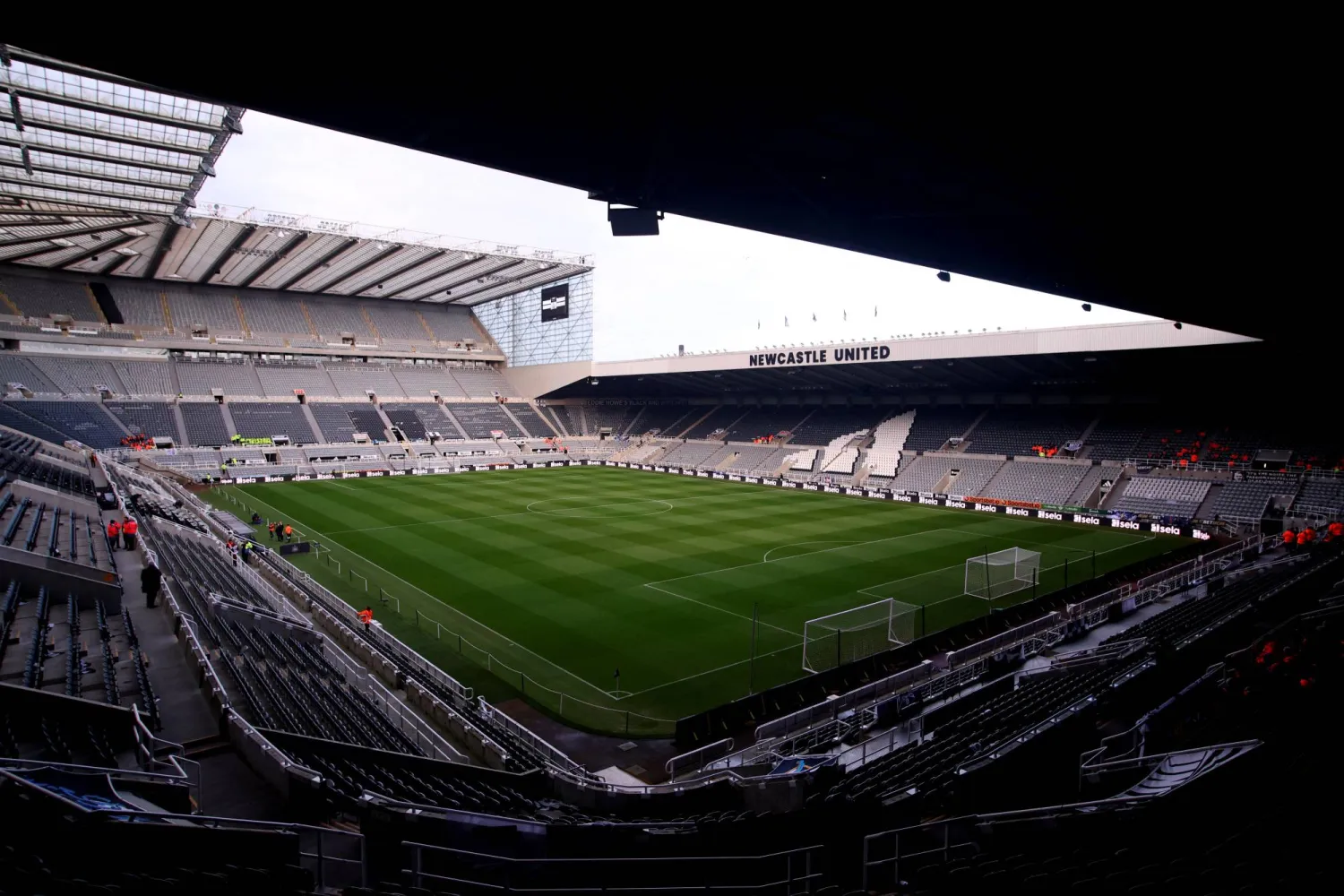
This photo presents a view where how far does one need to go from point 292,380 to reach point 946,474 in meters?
55.5

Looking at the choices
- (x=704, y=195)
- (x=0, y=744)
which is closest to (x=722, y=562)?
(x=704, y=195)

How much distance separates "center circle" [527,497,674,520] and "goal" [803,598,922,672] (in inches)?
725

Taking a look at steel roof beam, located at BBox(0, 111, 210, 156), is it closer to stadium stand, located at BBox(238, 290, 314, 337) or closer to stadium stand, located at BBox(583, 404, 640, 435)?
stadium stand, located at BBox(238, 290, 314, 337)

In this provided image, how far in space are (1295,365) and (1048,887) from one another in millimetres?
38300

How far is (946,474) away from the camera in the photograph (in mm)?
44594

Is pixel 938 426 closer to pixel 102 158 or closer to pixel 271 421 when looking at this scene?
pixel 102 158

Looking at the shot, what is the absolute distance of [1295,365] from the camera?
32.6 meters

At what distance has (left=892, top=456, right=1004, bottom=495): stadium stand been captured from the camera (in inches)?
1686

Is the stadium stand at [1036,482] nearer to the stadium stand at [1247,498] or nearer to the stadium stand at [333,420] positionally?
the stadium stand at [1247,498]

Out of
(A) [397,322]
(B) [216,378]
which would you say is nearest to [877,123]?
(B) [216,378]

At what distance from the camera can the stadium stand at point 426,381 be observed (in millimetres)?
70500

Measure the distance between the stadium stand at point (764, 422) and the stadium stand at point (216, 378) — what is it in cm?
3926

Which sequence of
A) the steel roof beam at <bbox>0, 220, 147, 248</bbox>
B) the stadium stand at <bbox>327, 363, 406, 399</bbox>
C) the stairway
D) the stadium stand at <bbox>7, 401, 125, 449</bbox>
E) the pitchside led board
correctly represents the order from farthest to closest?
the pitchside led board
the stadium stand at <bbox>327, 363, 406, 399</bbox>
the stairway
the stadium stand at <bbox>7, 401, 125, 449</bbox>
the steel roof beam at <bbox>0, 220, 147, 248</bbox>

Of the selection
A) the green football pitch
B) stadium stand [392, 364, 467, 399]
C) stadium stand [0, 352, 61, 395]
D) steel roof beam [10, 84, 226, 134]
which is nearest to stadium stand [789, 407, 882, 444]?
the green football pitch
